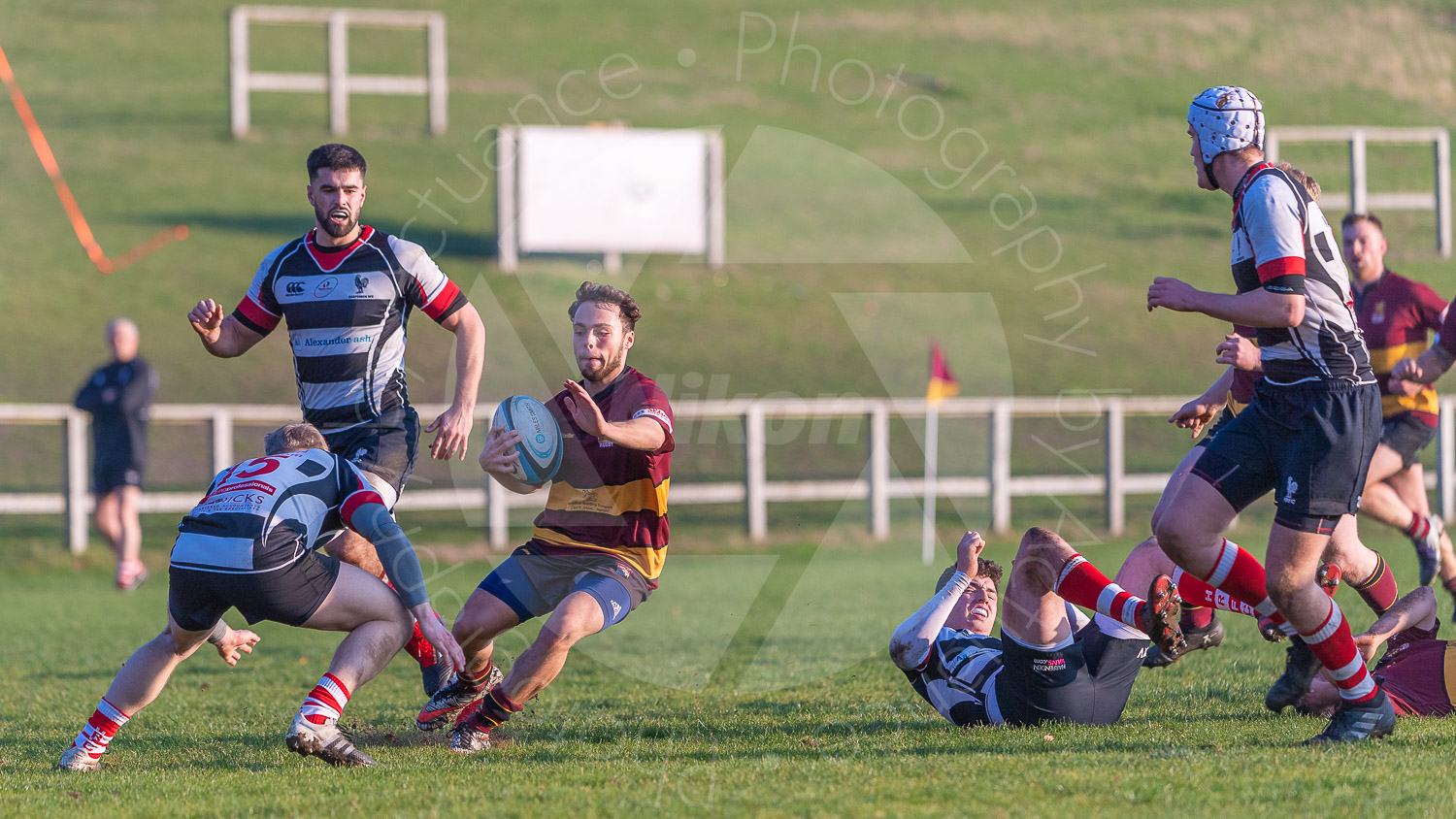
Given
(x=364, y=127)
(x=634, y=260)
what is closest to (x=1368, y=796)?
(x=634, y=260)

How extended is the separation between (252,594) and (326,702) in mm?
464

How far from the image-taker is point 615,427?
16.1 ft

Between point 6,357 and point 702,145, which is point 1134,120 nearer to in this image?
point 702,145

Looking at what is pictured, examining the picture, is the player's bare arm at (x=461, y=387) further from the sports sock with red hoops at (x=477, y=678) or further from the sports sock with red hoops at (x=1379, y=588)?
the sports sock with red hoops at (x=1379, y=588)

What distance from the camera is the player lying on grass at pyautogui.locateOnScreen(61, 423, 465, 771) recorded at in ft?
15.3

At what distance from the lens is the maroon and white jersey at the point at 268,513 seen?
4.65 metres

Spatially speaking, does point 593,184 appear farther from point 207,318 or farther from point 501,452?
point 501,452

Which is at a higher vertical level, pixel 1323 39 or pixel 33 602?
pixel 1323 39

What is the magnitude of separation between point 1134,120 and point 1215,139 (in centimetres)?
3124

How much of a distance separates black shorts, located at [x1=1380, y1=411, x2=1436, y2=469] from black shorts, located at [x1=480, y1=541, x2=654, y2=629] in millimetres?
4727

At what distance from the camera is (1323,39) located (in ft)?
100

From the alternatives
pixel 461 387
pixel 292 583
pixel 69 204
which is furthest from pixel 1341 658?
pixel 69 204

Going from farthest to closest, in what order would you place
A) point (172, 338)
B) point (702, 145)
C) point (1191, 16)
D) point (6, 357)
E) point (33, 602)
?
point (1191, 16) → point (702, 145) → point (172, 338) → point (6, 357) → point (33, 602)

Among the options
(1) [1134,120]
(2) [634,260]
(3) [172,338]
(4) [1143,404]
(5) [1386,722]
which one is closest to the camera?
(5) [1386,722]
